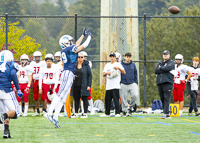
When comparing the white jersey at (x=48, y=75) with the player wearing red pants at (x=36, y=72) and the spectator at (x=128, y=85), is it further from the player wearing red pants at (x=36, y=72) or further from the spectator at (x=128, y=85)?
the spectator at (x=128, y=85)

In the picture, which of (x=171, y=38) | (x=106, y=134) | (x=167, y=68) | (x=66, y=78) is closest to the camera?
(x=106, y=134)

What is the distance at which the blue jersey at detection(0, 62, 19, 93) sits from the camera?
5895mm

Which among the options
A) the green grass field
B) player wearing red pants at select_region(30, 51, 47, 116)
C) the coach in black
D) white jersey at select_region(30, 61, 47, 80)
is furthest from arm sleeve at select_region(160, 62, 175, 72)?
white jersey at select_region(30, 61, 47, 80)

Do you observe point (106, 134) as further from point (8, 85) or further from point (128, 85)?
point (128, 85)

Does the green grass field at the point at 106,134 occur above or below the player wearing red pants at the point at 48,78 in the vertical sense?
below

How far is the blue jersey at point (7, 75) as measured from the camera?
589 centimetres

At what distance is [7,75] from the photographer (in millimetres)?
5953

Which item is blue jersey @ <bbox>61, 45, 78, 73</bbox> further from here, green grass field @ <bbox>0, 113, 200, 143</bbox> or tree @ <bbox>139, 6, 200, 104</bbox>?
tree @ <bbox>139, 6, 200, 104</bbox>

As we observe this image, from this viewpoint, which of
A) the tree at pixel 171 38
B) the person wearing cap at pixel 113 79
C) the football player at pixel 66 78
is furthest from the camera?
the tree at pixel 171 38

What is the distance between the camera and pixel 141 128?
7.16m

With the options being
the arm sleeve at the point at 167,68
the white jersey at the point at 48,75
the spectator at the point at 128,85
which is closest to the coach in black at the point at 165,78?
the arm sleeve at the point at 167,68

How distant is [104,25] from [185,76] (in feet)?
14.1

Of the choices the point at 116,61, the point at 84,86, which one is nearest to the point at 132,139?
the point at 84,86

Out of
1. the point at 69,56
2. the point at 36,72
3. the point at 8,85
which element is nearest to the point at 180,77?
the point at 36,72
